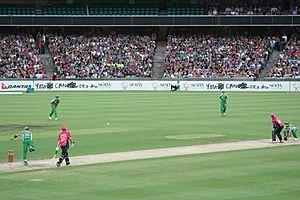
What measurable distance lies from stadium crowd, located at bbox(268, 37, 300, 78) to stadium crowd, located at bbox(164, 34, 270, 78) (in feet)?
6.61

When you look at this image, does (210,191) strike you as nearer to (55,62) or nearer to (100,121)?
(100,121)

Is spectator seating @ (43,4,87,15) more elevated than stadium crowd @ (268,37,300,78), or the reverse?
spectator seating @ (43,4,87,15)

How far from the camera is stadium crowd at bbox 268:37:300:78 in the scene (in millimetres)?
80312

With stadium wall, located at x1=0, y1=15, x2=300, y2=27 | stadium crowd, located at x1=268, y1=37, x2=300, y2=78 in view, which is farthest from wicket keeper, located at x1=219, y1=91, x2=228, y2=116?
stadium wall, located at x1=0, y1=15, x2=300, y2=27

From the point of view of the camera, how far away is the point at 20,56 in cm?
8681

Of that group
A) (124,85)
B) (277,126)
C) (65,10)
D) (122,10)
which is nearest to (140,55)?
(122,10)

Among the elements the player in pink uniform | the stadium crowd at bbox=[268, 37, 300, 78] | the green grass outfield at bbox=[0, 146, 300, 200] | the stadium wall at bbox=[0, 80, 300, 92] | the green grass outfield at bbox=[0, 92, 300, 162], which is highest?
the stadium crowd at bbox=[268, 37, 300, 78]

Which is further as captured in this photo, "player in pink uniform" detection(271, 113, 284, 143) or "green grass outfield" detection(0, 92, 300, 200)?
"player in pink uniform" detection(271, 113, 284, 143)

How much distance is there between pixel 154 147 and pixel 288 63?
55432mm

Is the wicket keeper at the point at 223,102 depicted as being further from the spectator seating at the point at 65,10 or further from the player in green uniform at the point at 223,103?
the spectator seating at the point at 65,10

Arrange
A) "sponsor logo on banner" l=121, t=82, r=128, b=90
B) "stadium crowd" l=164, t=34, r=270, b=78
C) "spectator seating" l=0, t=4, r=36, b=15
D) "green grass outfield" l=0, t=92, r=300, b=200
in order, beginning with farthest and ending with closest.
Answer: "spectator seating" l=0, t=4, r=36, b=15
"stadium crowd" l=164, t=34, r=270, b=78
"sponsor logo on banner" l=121, t=82, r=128, b=90
"green grass outfield" l=0, t=92, r=300, b=200

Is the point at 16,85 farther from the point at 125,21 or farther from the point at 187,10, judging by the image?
the point at 187,10

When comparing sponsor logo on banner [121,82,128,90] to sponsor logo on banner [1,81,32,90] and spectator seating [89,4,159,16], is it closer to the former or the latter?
sponsor logo on banner [1,81,32,90]

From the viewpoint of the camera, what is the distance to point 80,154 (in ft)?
92.1
